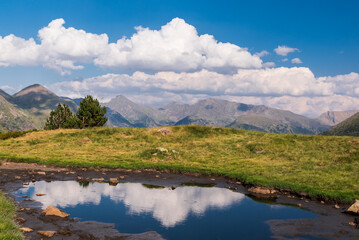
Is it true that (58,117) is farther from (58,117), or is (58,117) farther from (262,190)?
(262,190)

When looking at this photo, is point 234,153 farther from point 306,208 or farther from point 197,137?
point 306,208

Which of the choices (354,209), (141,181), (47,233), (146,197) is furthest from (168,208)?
(354,209)

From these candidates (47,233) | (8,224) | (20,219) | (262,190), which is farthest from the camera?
(262,190)

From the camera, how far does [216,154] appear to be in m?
53.4

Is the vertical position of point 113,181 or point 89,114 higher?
point 89,114

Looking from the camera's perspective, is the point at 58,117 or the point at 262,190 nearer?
the point at 262,190

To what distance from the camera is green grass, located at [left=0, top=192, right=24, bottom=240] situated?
48.7ft

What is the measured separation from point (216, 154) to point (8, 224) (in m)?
40.8

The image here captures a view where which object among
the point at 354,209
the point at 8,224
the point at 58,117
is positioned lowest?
the point at 354,209

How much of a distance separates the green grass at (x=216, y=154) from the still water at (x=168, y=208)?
6.91 m

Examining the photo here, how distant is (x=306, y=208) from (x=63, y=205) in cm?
2305

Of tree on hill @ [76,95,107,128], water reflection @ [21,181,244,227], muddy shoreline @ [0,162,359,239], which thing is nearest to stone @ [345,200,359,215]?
muddy shoreline @ [0,162,359,239]

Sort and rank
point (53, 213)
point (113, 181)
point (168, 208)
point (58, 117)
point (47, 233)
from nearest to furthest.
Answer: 1. point (47, 233)
2. point (53, 213)
3. point (168, 208)
4. point (113, 181)
5. point (58, 117)

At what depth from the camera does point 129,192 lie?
30.9 metres
